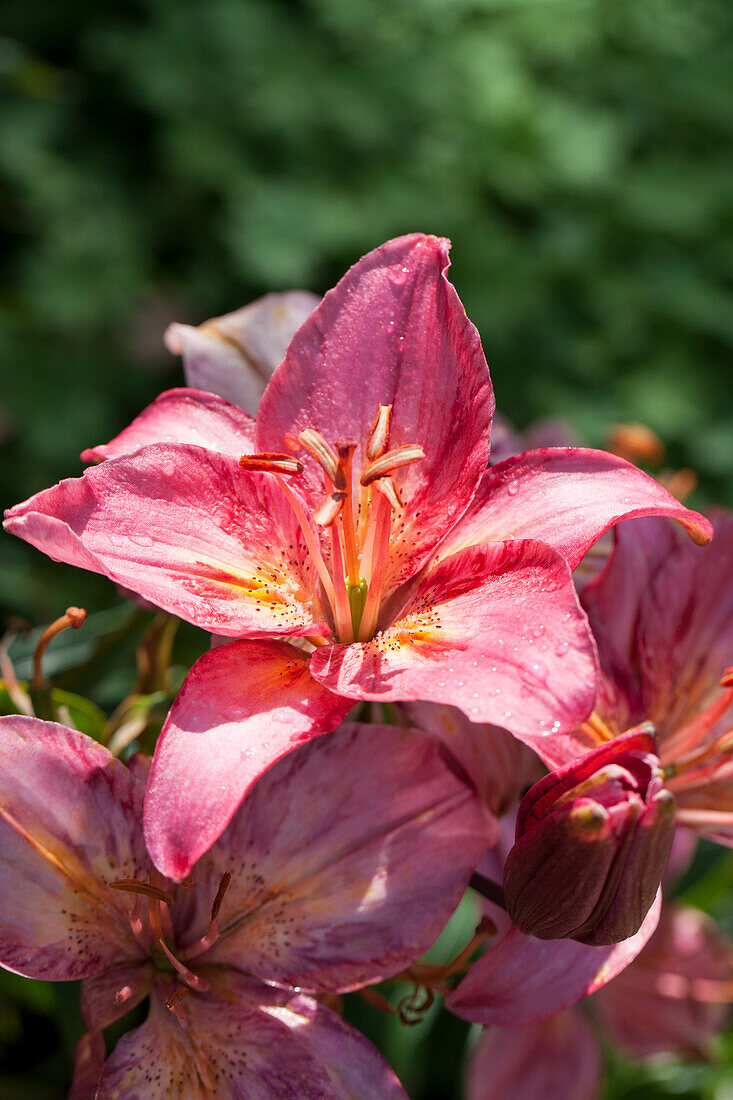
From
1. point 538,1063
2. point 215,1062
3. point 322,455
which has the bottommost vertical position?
point 538,1063

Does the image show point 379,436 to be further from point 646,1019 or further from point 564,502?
point 646,1019

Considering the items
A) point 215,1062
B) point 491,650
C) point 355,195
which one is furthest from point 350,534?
point 355,195

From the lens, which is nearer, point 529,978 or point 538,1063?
point 529,978

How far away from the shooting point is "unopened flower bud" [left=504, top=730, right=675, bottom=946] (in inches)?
15.7

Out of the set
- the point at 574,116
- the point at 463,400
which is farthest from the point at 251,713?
the point at 574,116

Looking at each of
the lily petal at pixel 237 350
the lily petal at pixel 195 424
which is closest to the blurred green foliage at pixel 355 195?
the lily petal at pixel 237 350

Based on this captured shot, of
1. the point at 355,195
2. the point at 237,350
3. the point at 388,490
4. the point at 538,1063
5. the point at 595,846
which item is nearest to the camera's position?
the point at 595,846

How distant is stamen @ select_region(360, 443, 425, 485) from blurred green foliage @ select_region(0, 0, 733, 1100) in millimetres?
1599

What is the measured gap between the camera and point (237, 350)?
633 mm

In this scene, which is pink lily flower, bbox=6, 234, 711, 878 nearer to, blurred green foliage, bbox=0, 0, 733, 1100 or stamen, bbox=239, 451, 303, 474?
stamen, bbox=239, 451, 303, 474

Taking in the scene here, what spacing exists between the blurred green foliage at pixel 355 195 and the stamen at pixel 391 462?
1599 mm

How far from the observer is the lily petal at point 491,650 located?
397mm

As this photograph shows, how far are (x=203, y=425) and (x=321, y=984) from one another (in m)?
0.25

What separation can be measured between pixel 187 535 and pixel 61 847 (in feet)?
0.45
